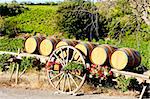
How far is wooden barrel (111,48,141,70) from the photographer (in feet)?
34.5

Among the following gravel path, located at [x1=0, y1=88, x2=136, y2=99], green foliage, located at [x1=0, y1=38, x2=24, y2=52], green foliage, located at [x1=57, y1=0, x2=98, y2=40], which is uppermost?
green foliage, located at [x1=57, y1=0, x2=98, y2=40]

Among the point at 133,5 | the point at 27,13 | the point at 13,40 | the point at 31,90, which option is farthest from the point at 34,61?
the point at 27,13

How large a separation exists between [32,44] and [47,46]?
52 cm

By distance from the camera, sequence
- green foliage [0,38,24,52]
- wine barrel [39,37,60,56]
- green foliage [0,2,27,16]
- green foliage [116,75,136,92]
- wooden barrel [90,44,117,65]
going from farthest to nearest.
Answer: green foliage [0,2,27,16] < green foliage [0,38,24,52] < wine barrel [39,37,60,56] < wooden barrel [90,44,117,65] < green foliage [116,75,136,92]

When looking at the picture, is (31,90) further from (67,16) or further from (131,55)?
(67,16)

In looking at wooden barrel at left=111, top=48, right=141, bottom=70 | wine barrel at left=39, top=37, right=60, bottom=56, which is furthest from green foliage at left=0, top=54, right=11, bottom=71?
wooden barrel at left=111, top=48, right=141, bottom=70

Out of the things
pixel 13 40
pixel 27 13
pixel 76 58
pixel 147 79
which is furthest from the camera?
pixel 27 13

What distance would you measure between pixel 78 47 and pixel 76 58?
0.32 metres

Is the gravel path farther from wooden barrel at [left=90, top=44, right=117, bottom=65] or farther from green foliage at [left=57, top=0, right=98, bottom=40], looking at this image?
green foliage at [left=57, top=0, right=98, bottom=40]

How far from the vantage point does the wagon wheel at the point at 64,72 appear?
35.6ft

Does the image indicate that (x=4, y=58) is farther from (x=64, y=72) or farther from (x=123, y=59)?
(x=123, y=59)

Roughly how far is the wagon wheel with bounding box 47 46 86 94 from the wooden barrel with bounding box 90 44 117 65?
1.11 feet

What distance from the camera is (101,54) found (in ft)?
35.2

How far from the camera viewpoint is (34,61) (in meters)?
11.6
